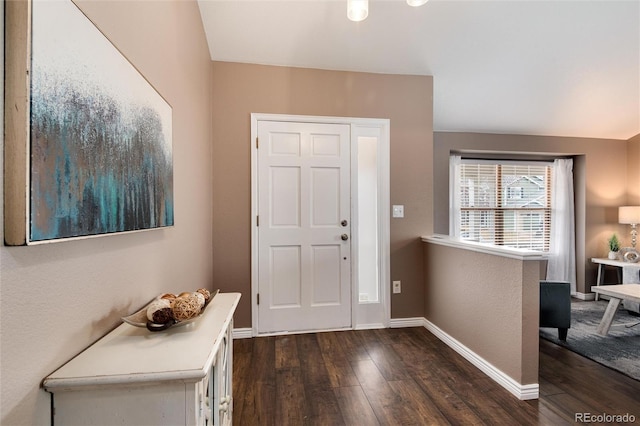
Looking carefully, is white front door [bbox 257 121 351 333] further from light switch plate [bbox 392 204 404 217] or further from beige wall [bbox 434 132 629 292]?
beige wall [bbox 434 132 629 292]

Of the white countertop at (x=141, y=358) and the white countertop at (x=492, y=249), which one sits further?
the white countertop at (x=492, y=249)

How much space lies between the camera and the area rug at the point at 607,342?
2.20 m

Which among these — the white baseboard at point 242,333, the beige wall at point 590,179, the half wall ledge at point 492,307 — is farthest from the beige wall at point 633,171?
the white baseboard at point 242,333

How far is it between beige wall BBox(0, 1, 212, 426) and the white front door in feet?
2.23

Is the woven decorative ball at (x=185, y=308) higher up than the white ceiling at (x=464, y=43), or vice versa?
the white ceiling at (x=464, y=43)

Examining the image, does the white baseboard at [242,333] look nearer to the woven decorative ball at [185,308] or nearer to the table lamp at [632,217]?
the woven decorative ball at [185,308]

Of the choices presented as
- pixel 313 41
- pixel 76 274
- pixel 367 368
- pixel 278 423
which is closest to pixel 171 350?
pixel 76 274

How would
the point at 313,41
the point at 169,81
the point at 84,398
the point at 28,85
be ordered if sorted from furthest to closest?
the point at 313,41 → the point at 169,81 → the point at 84,398 → the point at 28,85

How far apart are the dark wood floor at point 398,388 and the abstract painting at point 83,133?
1.34 m

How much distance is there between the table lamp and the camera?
3986 millimetres

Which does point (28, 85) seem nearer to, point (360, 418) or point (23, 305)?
point (23, 305)

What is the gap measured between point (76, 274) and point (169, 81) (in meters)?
1.12

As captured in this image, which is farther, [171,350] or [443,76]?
[443,76]

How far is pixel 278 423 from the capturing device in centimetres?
158
